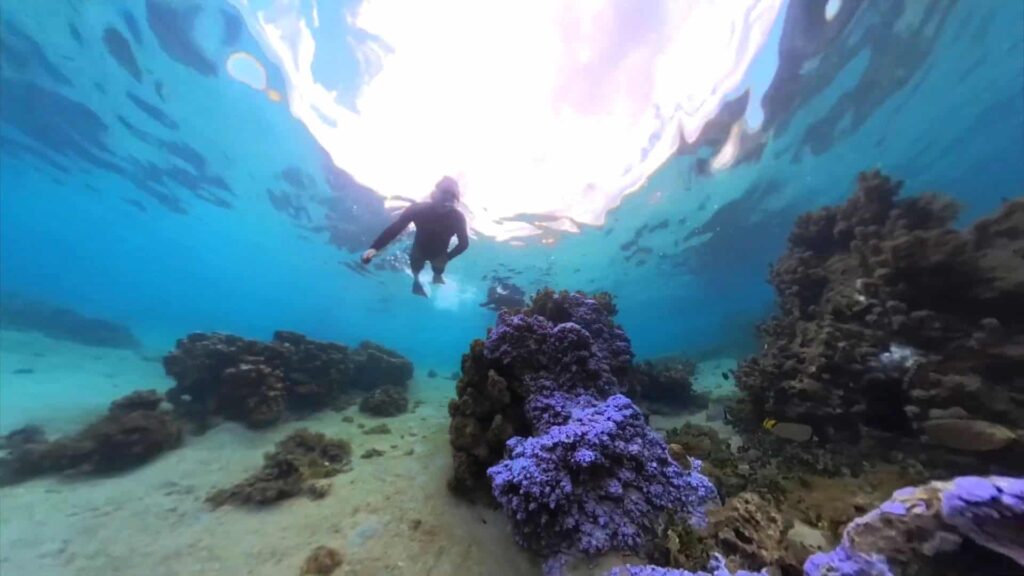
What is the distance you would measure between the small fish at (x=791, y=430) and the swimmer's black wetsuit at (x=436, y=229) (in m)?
7.37

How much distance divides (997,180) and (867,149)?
704 inches

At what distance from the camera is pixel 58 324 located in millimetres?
29219

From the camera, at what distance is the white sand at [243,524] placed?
4.34 metres

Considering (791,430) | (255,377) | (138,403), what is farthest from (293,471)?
(791,430)

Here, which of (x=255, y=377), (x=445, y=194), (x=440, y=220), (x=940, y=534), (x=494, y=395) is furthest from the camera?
(x=440, y=220)

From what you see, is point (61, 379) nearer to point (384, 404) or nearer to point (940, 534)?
point (384, 404)

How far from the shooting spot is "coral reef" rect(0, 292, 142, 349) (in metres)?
27.6

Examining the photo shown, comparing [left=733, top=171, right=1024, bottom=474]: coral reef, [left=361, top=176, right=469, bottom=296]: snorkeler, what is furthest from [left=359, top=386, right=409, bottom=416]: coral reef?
[left=733, top=171, right=1024, bottom=474]: coral reef

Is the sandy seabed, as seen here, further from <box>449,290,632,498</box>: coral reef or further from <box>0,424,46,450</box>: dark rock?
<box>0,424,46,450</box>: dark rock

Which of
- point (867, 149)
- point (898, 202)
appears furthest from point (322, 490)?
point (867, 149)

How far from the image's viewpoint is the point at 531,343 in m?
5.28

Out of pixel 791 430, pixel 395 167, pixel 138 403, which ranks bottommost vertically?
pixel 791 430

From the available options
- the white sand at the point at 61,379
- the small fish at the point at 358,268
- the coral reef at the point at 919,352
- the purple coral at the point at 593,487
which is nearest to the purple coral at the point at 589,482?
the purple coral at the point at 593,487

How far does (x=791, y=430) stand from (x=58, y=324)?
4579 centimetres
